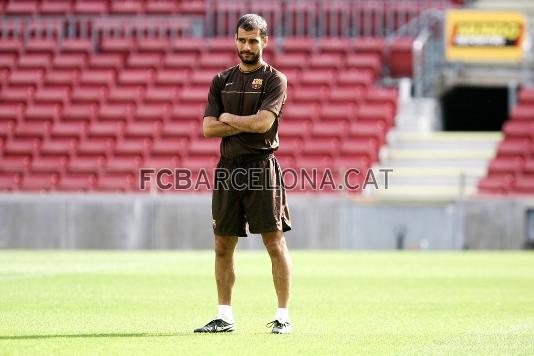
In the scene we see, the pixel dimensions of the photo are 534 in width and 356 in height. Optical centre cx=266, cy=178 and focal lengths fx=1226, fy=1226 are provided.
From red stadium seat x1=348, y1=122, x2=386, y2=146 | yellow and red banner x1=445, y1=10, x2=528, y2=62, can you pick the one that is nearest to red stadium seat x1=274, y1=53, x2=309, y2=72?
red stadium seat x1=348, y1=122, x2=386, y2=146

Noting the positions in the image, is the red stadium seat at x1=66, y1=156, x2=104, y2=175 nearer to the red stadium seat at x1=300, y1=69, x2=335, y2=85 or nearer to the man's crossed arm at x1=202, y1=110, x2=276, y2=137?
the red stadium seat at x1=300, y1=69, x2=335, y2=85

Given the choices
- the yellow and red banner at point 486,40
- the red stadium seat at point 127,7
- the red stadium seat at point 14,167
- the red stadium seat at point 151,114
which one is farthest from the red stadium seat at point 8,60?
the yellow and red banner at point 486,40

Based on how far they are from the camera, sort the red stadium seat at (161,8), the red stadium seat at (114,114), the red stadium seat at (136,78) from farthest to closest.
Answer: the red stadium seat at (161,8) < the red stadium seat at (136,78) < the red stadium seat at (114,114)

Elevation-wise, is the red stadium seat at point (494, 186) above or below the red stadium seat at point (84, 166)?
below

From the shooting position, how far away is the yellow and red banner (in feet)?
92.9

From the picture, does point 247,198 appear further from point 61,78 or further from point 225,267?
point 61,78

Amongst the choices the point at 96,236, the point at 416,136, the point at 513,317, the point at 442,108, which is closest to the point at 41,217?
the point at 96,236

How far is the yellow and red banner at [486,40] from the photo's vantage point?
28.3 meters

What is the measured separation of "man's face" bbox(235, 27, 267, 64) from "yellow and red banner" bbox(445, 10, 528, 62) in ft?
69.4

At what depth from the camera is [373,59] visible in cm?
2834

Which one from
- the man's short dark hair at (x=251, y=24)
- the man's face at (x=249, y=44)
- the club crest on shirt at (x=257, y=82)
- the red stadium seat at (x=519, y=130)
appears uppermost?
the man's short dark hair at (x=251, y=24)

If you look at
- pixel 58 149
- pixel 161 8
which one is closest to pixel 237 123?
pixel 58 149

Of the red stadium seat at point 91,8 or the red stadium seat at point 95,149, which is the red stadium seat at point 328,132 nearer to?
the red stadium seat at point 95,149

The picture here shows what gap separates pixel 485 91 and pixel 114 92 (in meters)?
9.64
